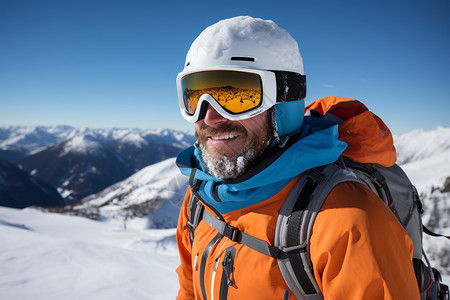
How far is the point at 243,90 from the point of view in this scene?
1.96 metres

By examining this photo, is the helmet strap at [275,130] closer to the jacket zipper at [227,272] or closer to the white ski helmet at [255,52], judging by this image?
the white ski helmet at [255,52]

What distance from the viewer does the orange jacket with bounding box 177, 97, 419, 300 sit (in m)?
1.22

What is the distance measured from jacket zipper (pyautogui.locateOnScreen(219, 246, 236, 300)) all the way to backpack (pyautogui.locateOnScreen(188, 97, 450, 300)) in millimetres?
98

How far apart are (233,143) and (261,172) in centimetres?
36

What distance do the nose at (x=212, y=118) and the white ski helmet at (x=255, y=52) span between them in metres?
0.33

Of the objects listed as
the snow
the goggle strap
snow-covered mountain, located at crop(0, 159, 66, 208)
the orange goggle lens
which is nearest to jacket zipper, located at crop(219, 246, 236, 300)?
the orange goggle lens

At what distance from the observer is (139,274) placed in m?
6.23

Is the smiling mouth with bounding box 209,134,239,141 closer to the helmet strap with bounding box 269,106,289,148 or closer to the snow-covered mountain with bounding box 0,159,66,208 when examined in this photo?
the helmet strap with bounding box 269,106,289,148

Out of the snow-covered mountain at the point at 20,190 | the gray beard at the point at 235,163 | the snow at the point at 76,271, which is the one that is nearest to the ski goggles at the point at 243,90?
the gray beard at the point at 235,163

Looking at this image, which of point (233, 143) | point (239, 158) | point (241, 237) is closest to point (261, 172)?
point (239, 158)

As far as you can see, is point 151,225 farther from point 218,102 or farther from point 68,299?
point 218,102

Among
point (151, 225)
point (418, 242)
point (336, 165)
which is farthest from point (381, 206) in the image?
point (151, 225)

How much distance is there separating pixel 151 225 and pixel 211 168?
257 feet

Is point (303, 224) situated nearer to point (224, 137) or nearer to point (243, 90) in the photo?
point (224, 137)
